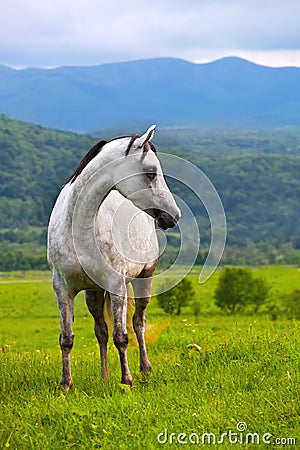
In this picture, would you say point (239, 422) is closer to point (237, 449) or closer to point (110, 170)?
point (237, 449)

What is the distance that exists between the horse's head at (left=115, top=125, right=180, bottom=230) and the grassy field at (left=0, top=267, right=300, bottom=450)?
1.96m

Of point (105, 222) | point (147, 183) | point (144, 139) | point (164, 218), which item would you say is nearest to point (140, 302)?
point (105, 222)

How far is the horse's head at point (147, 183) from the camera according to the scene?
301 inches

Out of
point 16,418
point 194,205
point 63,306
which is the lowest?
point 194,205

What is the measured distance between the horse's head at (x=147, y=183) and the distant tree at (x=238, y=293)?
34.7 metres

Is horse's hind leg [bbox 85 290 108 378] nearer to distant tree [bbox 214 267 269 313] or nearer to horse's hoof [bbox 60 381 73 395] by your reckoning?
horse's hoof [bbox 60 381 73 395]

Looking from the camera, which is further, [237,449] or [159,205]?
[159,205]

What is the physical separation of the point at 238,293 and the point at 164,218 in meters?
35.2

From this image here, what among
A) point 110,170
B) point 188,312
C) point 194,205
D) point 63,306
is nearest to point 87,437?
point 63,306

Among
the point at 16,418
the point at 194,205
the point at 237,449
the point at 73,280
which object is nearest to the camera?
the point at 237,449

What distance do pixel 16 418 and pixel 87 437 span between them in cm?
105

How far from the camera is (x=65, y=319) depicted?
8.41 m

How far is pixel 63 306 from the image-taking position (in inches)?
329

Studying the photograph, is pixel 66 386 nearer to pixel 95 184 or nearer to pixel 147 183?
pixel 95 184
